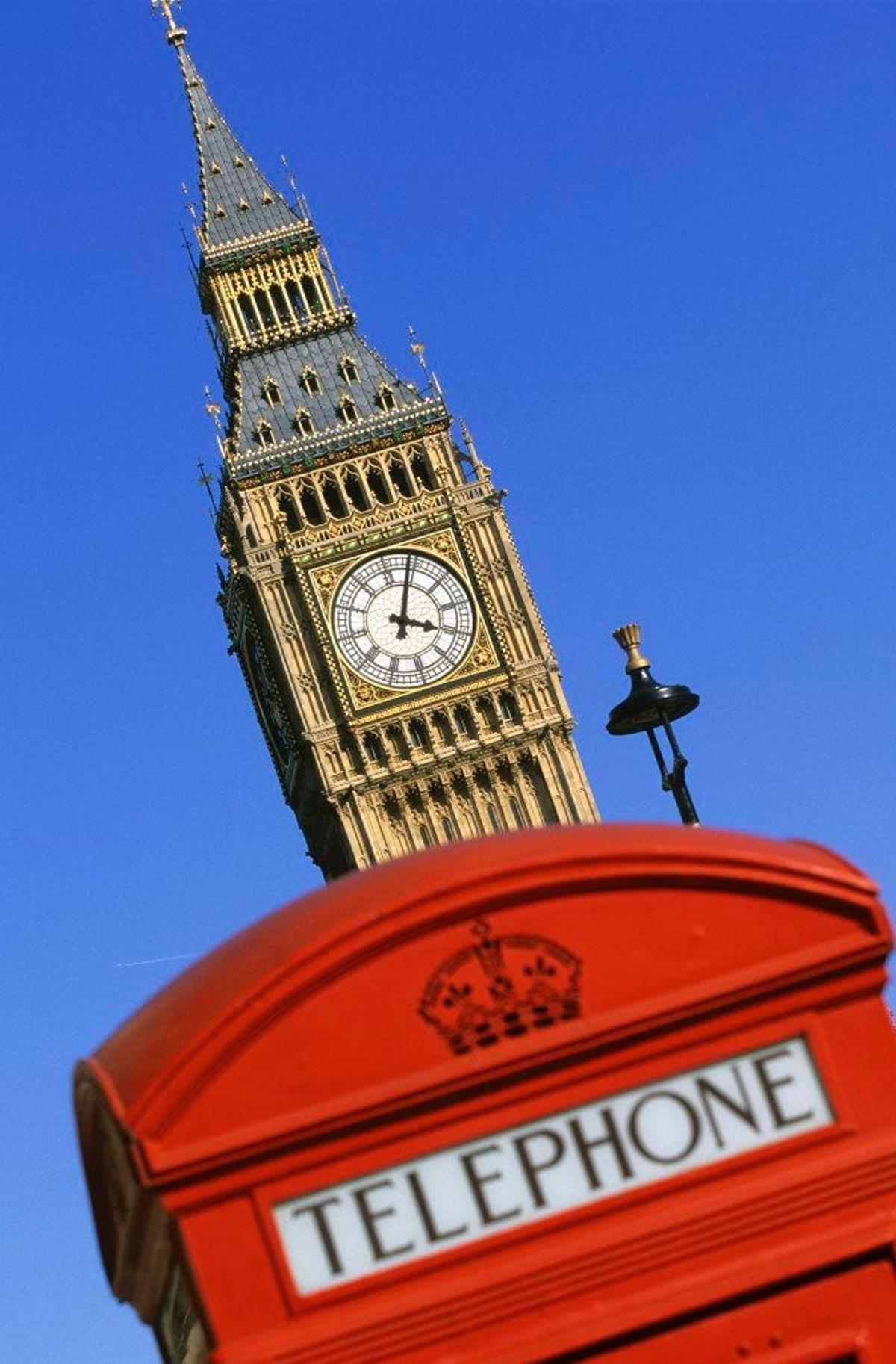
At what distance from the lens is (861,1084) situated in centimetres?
561

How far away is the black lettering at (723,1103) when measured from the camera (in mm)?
5504

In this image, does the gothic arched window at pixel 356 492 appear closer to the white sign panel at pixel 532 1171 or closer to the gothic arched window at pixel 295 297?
the gothic arched window at pixel 295 297

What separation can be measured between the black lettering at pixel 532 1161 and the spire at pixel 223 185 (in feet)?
222

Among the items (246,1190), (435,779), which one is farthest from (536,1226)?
(435,779)

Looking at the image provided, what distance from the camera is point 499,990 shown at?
554 cm

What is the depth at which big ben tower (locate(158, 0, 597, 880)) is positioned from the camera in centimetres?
6531

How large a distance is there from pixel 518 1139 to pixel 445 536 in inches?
2418

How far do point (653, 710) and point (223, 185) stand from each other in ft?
192

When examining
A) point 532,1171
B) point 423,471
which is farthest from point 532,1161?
point 423,471

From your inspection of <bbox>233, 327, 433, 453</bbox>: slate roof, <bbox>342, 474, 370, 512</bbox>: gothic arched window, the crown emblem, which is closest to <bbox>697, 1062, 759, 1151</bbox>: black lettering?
the crown emblem

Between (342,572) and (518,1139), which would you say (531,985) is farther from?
(342,572)

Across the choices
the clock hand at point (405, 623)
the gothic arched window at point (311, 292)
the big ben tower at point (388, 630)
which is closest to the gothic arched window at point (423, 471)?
the big ben tower at point (388, 630)

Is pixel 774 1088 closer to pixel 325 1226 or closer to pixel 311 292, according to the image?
pixel 325 1226

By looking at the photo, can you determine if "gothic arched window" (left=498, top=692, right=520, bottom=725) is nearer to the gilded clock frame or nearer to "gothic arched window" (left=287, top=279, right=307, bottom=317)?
the gilded clock frame
